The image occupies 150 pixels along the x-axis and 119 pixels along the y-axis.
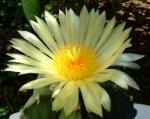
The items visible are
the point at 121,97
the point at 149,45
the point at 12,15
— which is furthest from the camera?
the point at 149,45

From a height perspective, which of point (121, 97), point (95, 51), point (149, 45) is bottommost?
point (149, 45)

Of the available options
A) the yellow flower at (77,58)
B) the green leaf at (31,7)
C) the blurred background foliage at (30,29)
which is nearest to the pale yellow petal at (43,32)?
the yellow flower at (77,58)

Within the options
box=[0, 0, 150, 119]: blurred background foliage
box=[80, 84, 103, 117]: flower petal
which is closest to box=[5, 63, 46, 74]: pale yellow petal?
box=[80, 84, 103, 117]: flower petal

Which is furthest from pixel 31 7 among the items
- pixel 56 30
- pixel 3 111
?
pixel 3 111

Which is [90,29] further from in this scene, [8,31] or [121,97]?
[8,31]

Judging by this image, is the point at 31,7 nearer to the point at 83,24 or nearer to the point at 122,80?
the point at 83,24

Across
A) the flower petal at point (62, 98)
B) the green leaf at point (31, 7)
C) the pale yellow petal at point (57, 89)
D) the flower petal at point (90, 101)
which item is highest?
the green leaf at point (31, 7)

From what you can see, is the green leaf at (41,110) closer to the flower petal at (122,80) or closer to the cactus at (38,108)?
the cactus at (38,108)

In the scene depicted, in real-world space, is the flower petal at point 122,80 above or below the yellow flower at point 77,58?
below

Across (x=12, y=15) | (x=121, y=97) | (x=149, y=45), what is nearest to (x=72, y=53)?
(x=121, y=97)
